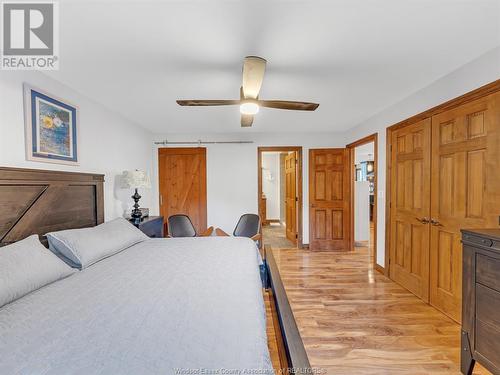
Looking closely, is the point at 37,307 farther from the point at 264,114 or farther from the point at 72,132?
the point at 264,114

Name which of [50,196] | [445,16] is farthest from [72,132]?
[445,16]

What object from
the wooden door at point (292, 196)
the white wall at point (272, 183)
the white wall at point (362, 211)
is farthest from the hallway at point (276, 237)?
the white wall at point (362, 211)

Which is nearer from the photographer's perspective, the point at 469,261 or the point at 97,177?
the point at 469,261

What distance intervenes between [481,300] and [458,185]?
1.11 meters

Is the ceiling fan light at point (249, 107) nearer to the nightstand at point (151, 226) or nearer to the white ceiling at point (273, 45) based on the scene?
the white ceiling at point (273, 45)

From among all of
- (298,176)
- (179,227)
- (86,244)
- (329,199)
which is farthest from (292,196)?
(86,244)

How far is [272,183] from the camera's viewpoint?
27.2ft

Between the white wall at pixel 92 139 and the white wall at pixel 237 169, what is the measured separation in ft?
2.92

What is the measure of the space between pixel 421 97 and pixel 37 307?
3.75 m

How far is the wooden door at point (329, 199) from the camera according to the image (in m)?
4.73

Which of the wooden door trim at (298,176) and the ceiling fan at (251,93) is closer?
the ceiling fan at (251,93)

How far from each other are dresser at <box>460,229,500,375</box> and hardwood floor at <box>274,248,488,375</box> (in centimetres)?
31

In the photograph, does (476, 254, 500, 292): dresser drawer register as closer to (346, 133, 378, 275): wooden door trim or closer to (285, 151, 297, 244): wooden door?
(346, 133, 378, 275): wooden door trim

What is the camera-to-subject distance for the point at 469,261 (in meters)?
1.63
